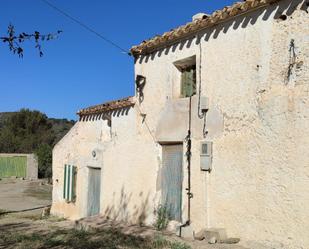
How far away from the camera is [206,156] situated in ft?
31.2

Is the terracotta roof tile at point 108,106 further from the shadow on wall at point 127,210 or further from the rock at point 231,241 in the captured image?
the rock at point 231,241

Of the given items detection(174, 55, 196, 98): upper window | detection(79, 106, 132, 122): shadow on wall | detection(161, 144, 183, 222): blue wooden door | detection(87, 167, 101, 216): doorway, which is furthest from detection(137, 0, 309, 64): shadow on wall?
detection(87, 167, 101, 216): doorway

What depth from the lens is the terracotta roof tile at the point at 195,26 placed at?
8516 mm

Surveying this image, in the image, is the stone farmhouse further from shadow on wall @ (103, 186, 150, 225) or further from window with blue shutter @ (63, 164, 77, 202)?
window with blue shutter @ (63, 164, 77, 202)

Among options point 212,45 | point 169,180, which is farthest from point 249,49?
point 169,180

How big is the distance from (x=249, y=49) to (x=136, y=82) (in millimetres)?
4120

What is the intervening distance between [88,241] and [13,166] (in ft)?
98.2

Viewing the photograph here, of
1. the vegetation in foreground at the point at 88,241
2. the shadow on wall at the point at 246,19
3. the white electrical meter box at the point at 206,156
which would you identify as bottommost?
the vegetation in foreground at the point at 88,241

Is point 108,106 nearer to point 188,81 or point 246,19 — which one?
point 188,81

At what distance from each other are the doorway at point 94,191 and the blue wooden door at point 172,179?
3901mm

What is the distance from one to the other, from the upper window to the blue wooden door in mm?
1236

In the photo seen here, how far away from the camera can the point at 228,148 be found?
355 inches

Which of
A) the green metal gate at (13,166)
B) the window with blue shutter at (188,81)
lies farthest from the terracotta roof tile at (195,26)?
the green metal gate at (13,166)

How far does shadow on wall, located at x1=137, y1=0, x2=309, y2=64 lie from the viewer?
7871mm
